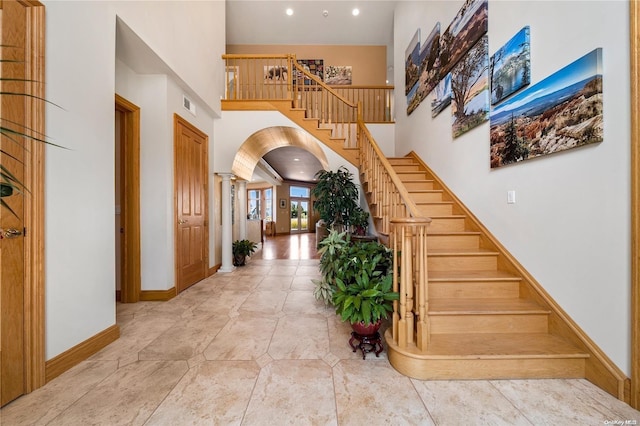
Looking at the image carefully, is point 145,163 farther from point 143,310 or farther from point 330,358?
point 330,358

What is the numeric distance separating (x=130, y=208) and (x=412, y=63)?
5261 mm

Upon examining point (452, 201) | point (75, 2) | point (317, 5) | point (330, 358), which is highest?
point (317, 5)

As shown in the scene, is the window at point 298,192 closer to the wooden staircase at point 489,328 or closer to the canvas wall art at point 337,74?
the canvas wall art at point 337,74

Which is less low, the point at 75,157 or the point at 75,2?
the point at 75,2

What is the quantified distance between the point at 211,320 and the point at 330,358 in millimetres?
1400

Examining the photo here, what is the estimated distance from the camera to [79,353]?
6.36 feet

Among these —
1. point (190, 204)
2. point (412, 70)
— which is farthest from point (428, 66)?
point (190, 204)

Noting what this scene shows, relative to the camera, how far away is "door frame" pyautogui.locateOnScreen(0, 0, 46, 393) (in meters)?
1.64

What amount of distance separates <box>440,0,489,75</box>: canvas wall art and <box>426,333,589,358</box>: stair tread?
3.13 metres

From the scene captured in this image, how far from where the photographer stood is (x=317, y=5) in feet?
Result: 20.5

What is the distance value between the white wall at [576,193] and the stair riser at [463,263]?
0.24 metres

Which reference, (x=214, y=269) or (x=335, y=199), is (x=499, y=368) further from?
(x=214, y=269)

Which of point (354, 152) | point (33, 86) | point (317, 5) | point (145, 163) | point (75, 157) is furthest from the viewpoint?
point (317, 5)

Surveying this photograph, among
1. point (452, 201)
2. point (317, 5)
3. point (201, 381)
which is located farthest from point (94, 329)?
point (317, 5)
